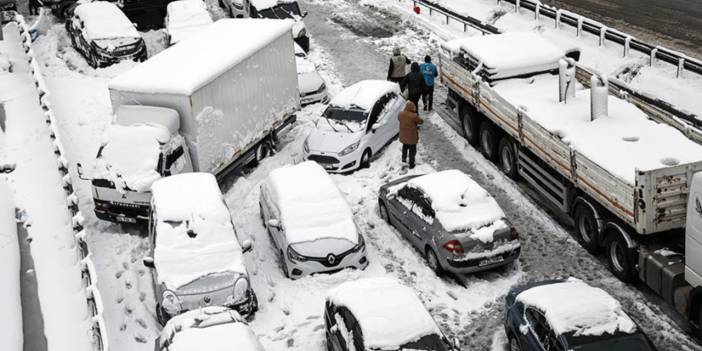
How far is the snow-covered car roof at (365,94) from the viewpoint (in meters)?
21.4

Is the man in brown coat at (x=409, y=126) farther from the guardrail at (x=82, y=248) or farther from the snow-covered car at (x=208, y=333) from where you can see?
the snow-covered car at (x=208, y=333)

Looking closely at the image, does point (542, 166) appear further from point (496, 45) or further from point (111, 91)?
point (111, 91)

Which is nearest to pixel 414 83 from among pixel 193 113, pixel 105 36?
pixel 193 113

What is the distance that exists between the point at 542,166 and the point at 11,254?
11281mm

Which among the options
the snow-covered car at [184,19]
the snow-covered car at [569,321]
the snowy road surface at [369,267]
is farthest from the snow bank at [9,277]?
the snow-covered car at [184,19]

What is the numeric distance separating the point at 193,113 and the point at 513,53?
8.07 meters

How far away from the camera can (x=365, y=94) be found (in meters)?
21.7

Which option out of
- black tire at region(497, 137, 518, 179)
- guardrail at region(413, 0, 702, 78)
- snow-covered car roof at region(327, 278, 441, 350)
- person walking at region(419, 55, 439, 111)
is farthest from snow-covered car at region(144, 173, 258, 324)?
guardrail at region(413, 0, 702, 78)

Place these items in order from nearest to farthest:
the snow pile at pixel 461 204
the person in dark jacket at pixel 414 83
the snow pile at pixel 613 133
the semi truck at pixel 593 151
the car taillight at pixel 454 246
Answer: the semi truck at pixel 593 151, the snow pile at pixel 613 133, the car taillight at pixel 454 246, the snow pile at pixel 461 204, the person in dark jacket at pixel 414 83

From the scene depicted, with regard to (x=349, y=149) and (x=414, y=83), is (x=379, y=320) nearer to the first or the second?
(x=349, y=149)

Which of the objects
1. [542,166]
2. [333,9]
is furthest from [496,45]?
[333,9]

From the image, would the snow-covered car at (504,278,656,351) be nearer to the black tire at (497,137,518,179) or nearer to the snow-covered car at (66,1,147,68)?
the black tire at (497,137,518,179)

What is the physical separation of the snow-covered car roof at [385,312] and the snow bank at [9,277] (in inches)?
225

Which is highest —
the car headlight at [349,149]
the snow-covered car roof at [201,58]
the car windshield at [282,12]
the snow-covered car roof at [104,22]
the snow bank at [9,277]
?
the snow-covered car roof at [201,58]
